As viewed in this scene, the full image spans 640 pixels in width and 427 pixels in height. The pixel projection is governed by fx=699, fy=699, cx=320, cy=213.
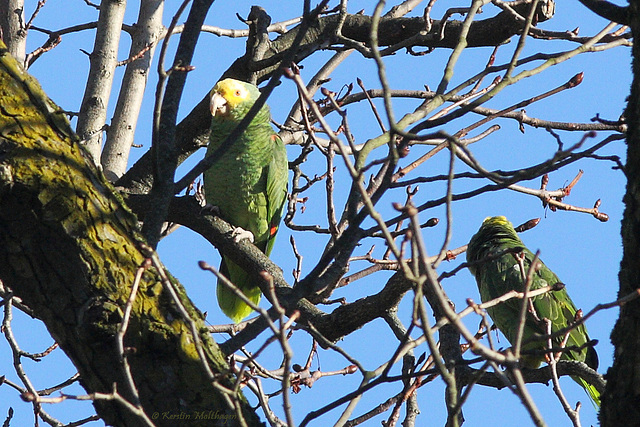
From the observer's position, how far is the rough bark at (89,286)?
1.90 metres

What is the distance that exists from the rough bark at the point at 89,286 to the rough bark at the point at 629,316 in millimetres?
948

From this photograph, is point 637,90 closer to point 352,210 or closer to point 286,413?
point 352,210

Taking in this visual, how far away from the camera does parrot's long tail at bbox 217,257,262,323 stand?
16.9ft

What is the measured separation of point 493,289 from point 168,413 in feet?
13.0

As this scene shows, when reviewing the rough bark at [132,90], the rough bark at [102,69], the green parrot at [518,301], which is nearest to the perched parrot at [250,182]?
the rough bark at [132,90]

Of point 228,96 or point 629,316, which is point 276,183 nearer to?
point 228,96

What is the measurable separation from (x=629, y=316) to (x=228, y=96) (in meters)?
3.32

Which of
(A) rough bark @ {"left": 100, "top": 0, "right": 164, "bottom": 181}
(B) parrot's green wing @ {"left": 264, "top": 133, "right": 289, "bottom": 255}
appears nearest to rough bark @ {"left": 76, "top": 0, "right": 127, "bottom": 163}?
(A) rough bark @ {"left": 100, "top": 0, "right": 164, "bottom": 181}

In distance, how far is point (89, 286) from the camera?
1934 millimetres

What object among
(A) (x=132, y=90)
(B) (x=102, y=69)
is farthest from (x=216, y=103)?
(B) (x=102, y=69)

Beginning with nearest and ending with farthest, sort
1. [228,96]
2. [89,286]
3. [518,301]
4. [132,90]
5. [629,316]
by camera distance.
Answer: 1. [629,316]
2. [89,286]
3. [132,90]
4. [228,96]
5. [518,301]

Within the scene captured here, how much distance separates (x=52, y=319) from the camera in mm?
1951

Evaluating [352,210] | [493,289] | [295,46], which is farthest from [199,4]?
[493,289]

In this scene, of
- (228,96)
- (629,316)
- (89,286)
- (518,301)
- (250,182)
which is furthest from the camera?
(518,301)
